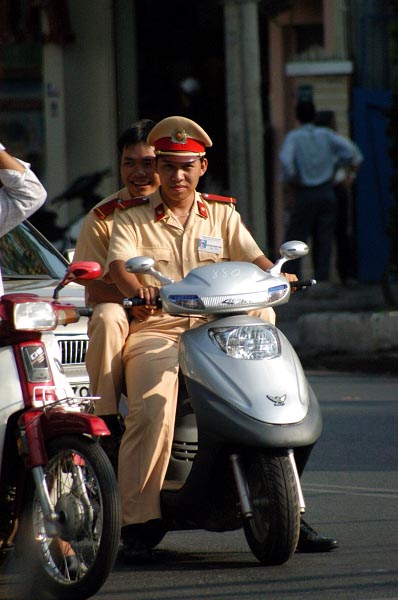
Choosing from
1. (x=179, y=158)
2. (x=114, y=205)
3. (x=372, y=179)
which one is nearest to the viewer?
(x=179, y=158)

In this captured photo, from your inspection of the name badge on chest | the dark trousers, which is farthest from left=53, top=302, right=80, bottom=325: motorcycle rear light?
the dark trousers

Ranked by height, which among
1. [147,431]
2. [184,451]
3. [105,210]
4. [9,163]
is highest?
[9,163]

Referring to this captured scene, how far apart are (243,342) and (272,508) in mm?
616

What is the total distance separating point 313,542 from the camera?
6.34 m

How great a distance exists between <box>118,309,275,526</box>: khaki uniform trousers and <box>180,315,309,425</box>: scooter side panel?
0.14 metres

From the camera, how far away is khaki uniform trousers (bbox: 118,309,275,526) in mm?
6062

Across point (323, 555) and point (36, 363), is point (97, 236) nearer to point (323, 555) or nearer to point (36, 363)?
point (36, 363)

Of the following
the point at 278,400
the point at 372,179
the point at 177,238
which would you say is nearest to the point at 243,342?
the point at 278,400

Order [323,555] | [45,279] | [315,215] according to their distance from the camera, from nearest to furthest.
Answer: [323,555], [45,279], [315,215]

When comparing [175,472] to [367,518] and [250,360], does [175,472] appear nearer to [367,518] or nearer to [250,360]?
[250,360]

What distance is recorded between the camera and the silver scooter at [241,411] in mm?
5809

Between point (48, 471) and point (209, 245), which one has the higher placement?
point (209, 245)

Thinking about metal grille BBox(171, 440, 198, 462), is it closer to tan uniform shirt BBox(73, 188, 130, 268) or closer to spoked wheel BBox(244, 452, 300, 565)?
spoked wheel BBox(244, 452, 300, 565)

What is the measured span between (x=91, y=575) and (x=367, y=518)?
2.10 metres
